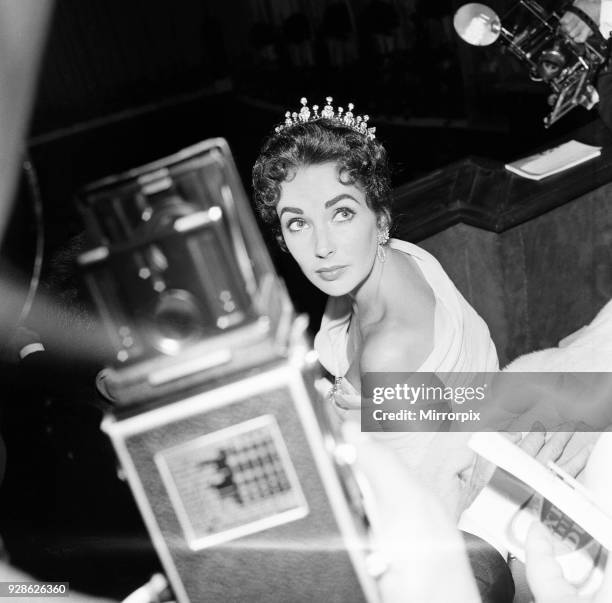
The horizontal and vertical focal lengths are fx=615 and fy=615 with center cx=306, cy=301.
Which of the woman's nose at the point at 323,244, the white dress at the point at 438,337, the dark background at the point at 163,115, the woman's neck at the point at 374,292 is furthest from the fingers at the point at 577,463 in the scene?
the dark background at the point at 163,115

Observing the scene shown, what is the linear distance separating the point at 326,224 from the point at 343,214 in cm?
4

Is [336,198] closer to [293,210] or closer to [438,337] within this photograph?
[293,210]

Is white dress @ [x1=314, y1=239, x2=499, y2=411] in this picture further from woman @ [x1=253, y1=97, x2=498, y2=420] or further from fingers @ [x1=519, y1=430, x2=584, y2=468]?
fingers @ [x1=519, y1=430, x2=584, y2=468]

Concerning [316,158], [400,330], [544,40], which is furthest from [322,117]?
[544,40]

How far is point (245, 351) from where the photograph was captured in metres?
0.61

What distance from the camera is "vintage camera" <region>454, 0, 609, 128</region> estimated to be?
4.88ft

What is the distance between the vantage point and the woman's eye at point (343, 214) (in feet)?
3.71

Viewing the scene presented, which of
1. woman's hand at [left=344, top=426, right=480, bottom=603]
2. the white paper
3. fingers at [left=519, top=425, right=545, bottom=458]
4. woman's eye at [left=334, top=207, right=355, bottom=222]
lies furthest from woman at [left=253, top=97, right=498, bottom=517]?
the white paper

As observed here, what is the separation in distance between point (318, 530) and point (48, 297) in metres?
0.78

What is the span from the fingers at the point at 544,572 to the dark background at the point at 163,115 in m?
0.71

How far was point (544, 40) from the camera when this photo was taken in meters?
1.55

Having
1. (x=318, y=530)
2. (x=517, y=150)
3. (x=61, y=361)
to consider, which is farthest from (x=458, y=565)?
(x=517, y=150)

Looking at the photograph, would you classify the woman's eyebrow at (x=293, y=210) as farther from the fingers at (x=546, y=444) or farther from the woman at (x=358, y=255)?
the fingers at (x=546, y=444)

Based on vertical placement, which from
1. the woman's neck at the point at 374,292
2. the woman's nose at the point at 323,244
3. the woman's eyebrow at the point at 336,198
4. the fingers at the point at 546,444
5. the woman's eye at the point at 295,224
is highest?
the woman's eyebrow at the point at 336,198
